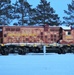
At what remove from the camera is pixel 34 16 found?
55.2 metres

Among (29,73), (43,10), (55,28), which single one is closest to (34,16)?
(43,10)

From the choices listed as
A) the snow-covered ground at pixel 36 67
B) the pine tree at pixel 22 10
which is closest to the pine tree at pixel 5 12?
the pine tree at pixel 22 10

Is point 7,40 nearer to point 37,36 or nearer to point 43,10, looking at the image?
point 37,36

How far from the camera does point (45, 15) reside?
181ft

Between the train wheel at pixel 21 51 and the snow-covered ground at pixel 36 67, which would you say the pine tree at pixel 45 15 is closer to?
the train wheel at pixel 21 51

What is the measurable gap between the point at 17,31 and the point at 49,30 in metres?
3.56

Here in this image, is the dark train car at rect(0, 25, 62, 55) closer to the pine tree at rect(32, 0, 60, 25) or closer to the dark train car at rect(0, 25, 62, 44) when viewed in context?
the dark train car at rect(0, 25, 62, 44)

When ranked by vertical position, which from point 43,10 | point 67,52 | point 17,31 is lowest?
point 67,52

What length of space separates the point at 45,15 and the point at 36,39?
23155 mm

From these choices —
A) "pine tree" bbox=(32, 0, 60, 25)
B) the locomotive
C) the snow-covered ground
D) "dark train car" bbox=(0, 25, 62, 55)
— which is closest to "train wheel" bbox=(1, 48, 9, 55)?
the locomotive

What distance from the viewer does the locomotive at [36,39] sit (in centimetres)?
3102

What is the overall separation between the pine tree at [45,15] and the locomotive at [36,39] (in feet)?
70.3

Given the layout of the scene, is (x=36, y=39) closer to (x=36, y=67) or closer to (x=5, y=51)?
(x=5, y=51)

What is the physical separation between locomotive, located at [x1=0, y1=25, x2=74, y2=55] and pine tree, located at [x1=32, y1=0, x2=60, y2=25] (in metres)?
21.4
